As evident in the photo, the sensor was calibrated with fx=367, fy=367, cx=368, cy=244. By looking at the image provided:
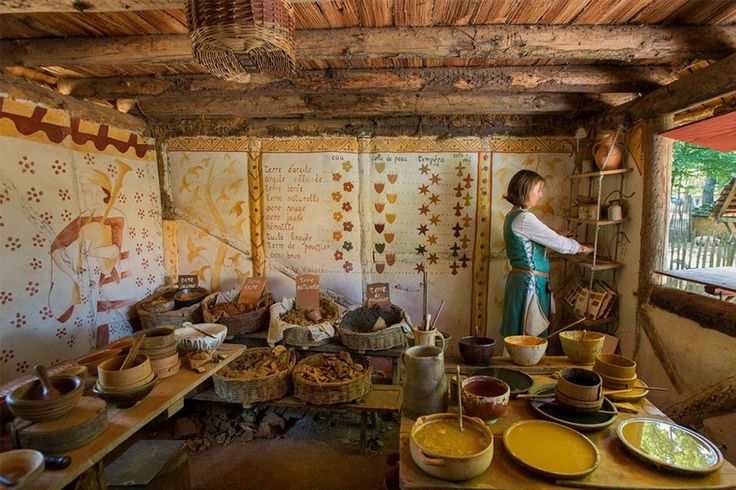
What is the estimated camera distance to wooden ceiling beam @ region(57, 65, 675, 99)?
266 cm

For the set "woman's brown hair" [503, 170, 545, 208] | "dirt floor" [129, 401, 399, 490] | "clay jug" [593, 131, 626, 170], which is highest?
"clay jug" [593, 131, 626, 170]

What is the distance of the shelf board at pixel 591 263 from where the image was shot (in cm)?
307

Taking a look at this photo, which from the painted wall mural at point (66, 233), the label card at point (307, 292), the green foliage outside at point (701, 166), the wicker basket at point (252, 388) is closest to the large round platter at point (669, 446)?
the wicker basket at point (252, 388)

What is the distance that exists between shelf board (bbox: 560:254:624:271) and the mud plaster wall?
0.43m

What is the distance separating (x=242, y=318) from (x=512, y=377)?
2322mm

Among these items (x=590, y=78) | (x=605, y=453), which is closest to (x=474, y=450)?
(x=605, y=453)

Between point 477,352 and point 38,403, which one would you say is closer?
point 38,403

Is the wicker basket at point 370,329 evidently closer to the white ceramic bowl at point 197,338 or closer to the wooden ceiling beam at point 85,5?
the white ceramic bowl at point 197,338

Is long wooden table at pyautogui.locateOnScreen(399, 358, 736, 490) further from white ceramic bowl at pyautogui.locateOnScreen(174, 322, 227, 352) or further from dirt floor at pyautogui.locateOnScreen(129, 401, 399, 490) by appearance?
dirt floor at pyautogui.locateOnScreen(129, 401, 399, 490)

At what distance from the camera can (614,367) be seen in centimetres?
166

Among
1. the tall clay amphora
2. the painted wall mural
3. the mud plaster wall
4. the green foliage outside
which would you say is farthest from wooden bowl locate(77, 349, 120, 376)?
the green foliage outside

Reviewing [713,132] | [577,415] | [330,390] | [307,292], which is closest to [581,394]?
[577,415]

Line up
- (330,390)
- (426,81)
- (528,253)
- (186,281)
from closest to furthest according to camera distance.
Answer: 1. (330,390)
2. (426,81)
3. (528,253)
4. (186,281)

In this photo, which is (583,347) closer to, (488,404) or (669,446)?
(669,446)
